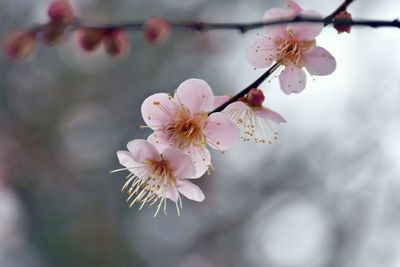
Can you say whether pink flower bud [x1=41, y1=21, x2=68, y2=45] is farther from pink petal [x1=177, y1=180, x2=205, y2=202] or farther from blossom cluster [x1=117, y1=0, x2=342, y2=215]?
pink petal [x1=177, y1=180, x2=205, y2=202]

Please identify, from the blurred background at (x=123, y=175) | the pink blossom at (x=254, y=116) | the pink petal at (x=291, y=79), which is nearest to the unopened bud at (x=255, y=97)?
the pink blossom at (x=254, y=116)

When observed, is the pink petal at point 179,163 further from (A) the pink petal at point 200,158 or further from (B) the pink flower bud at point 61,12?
(B) the pink flower bud at point 61,12

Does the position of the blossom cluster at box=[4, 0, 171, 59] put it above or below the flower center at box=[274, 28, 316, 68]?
below

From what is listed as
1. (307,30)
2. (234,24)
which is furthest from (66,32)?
(307,30)

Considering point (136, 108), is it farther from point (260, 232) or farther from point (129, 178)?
point (129, 178)

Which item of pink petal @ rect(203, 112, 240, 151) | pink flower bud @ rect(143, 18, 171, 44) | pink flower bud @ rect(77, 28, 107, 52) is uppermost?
pink petal @ rect(203, 112, 240, 151)

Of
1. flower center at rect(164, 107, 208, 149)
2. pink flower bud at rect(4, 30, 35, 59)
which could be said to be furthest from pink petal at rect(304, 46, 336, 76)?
pink flower bud at rect(4, 30, 35, 59)
